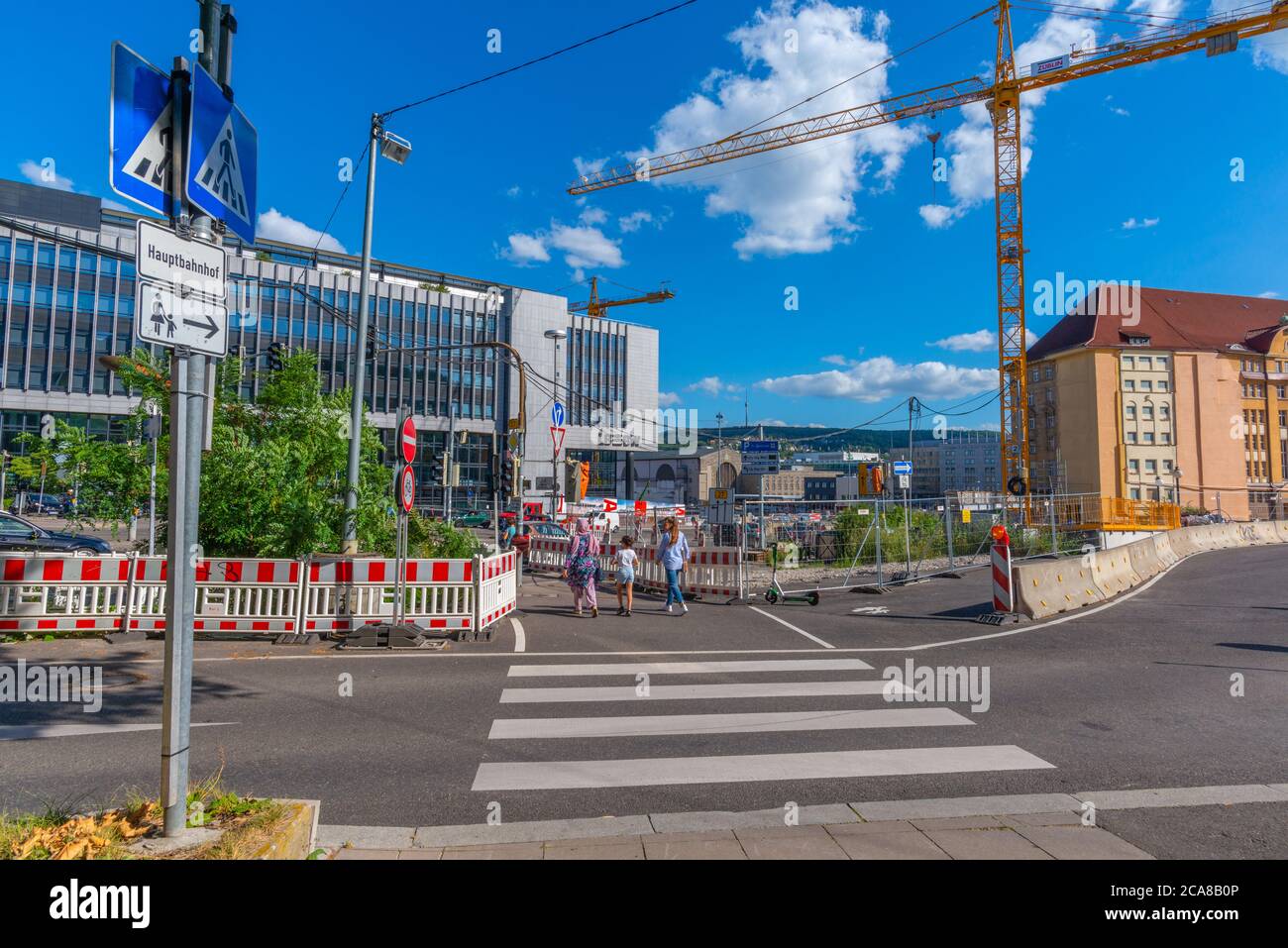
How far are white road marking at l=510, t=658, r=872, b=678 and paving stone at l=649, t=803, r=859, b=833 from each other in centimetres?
410

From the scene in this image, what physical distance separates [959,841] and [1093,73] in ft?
199

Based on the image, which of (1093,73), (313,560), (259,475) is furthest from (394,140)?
(1093,73)

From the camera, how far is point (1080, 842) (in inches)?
157

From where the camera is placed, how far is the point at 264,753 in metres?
5.59

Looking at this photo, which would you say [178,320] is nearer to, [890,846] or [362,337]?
[890,846]

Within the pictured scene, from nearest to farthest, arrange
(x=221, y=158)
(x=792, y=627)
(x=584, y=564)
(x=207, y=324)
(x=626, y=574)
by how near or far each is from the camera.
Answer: (x=207, y=324) → (x=221, y=158) → (x=792, y=627) → (x=584, y=564) → (x=626, y=574)

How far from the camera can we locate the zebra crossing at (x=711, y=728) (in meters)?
5.25

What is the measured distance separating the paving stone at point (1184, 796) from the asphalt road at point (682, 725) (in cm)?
14

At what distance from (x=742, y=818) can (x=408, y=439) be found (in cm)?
835

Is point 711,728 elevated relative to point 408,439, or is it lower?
lower

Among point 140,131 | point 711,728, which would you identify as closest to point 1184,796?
point 711,728

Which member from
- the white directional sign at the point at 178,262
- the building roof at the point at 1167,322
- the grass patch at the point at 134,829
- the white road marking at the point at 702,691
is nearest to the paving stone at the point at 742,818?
the grass patch at the point at 134,829
